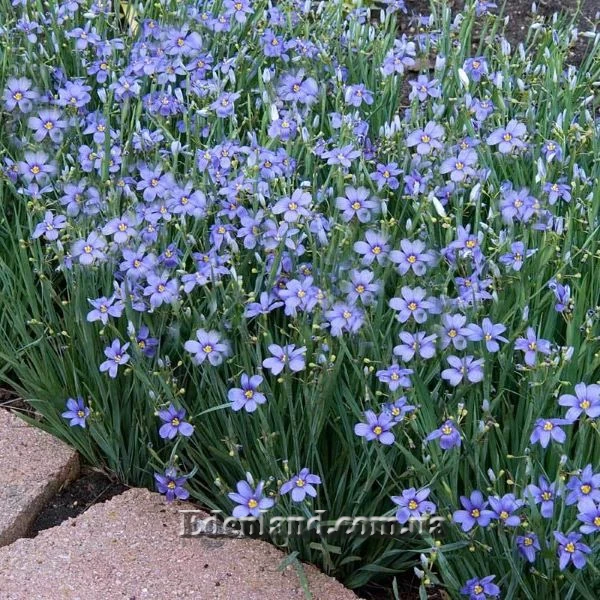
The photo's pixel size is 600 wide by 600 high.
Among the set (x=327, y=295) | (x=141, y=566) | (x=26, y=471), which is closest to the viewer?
(x=327, y=295)

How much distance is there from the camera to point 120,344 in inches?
90.9

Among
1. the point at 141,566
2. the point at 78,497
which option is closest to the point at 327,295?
the point at 141,566

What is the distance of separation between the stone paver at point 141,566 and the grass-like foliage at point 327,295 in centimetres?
9

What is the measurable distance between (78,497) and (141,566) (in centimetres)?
37

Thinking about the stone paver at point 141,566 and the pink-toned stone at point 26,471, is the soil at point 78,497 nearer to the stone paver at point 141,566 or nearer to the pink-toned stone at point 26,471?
the pink-toned stone at point 26,471

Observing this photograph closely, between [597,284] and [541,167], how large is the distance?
29cm

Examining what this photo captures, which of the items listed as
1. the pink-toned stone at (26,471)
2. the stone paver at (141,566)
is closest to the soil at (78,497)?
the pink-toned stone at (26,471)

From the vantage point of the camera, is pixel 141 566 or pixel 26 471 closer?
pixel 141 566

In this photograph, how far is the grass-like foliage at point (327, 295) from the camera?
2023 mm

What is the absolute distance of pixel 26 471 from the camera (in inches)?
96.1

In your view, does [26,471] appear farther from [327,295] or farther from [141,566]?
[327,295]

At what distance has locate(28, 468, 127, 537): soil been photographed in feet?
7.89

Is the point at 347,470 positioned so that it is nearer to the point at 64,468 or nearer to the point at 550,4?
the point at 64,468

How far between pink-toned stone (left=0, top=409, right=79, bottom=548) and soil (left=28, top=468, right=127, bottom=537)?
2 centimetres
